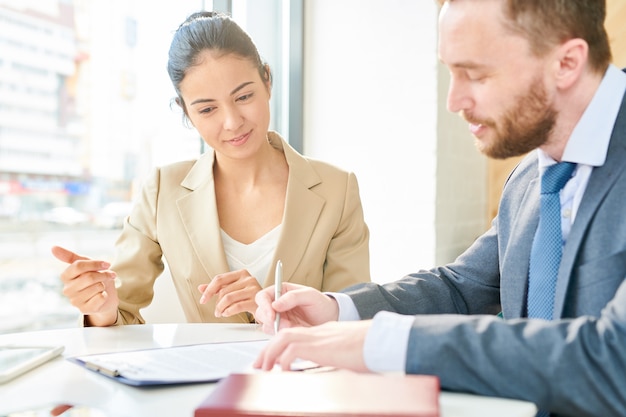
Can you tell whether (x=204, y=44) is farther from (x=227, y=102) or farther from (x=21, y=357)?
(x=21, y=357)

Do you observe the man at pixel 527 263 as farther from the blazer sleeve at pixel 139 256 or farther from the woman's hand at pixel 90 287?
the blazer sleeve at pixel 139 256

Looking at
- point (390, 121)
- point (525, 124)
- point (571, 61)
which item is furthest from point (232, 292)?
point (390, 121)

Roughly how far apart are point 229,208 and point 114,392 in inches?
48.0

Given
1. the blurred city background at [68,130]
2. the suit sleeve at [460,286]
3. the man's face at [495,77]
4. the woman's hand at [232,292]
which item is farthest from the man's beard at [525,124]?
the blurred city background at [68,130]

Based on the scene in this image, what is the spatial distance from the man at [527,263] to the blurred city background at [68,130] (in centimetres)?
124

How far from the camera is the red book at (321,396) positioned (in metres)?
0.72

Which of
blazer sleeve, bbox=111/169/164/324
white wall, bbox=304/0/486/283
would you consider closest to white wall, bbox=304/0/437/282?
white wall, bbox=304/0/486/283

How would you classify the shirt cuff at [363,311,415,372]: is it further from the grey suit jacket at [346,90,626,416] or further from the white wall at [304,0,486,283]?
the white wall at [304,0,486,283]

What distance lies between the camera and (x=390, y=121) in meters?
3.36

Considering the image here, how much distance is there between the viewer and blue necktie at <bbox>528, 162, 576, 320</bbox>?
3.91 feet

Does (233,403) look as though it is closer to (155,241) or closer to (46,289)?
(155,241)

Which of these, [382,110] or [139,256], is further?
[382,110]

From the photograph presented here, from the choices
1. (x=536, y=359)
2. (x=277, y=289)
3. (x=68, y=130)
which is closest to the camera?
(x=536, y=359)

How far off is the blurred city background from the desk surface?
899 mm
